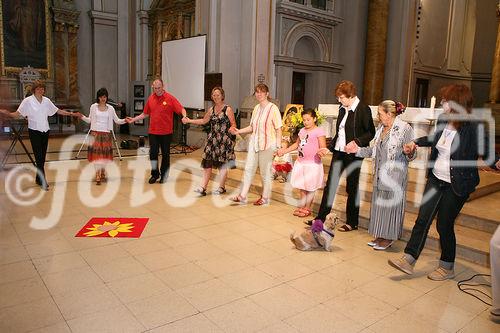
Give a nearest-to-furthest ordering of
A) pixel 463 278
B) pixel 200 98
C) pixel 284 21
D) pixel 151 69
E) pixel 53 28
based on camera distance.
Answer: pixel 463 278 < pixel 200 98 < pixel 284 21 < pixel 53 28 < pixel 151 69

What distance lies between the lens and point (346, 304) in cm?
318

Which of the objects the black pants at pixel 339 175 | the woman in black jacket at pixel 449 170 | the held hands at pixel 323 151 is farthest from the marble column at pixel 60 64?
the woman in black jacket at pixel 449 170

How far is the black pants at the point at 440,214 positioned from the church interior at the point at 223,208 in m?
0.30

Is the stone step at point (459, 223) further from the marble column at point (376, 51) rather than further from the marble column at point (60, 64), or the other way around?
the marble column at point (60, 64)

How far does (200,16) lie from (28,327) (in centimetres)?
939

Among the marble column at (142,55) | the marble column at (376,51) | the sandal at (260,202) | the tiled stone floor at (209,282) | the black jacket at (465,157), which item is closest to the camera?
the tiled stone floor at (209,282)

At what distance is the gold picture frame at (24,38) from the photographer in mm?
Answer: 13422

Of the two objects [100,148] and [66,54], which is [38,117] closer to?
[100,148]

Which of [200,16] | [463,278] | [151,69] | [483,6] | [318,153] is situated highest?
[483,6]

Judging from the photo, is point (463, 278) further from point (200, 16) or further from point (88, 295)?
point (200, 16)

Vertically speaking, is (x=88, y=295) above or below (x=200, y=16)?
below

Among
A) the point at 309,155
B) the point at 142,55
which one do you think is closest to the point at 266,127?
the point at 309,155

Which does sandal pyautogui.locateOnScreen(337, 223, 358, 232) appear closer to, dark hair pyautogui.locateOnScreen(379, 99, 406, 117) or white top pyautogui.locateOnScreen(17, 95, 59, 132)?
dark hair pyautogui.locateOnScreen(379, 99, 406, 117)

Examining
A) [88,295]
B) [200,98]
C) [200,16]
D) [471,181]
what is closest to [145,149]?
[200,98]
